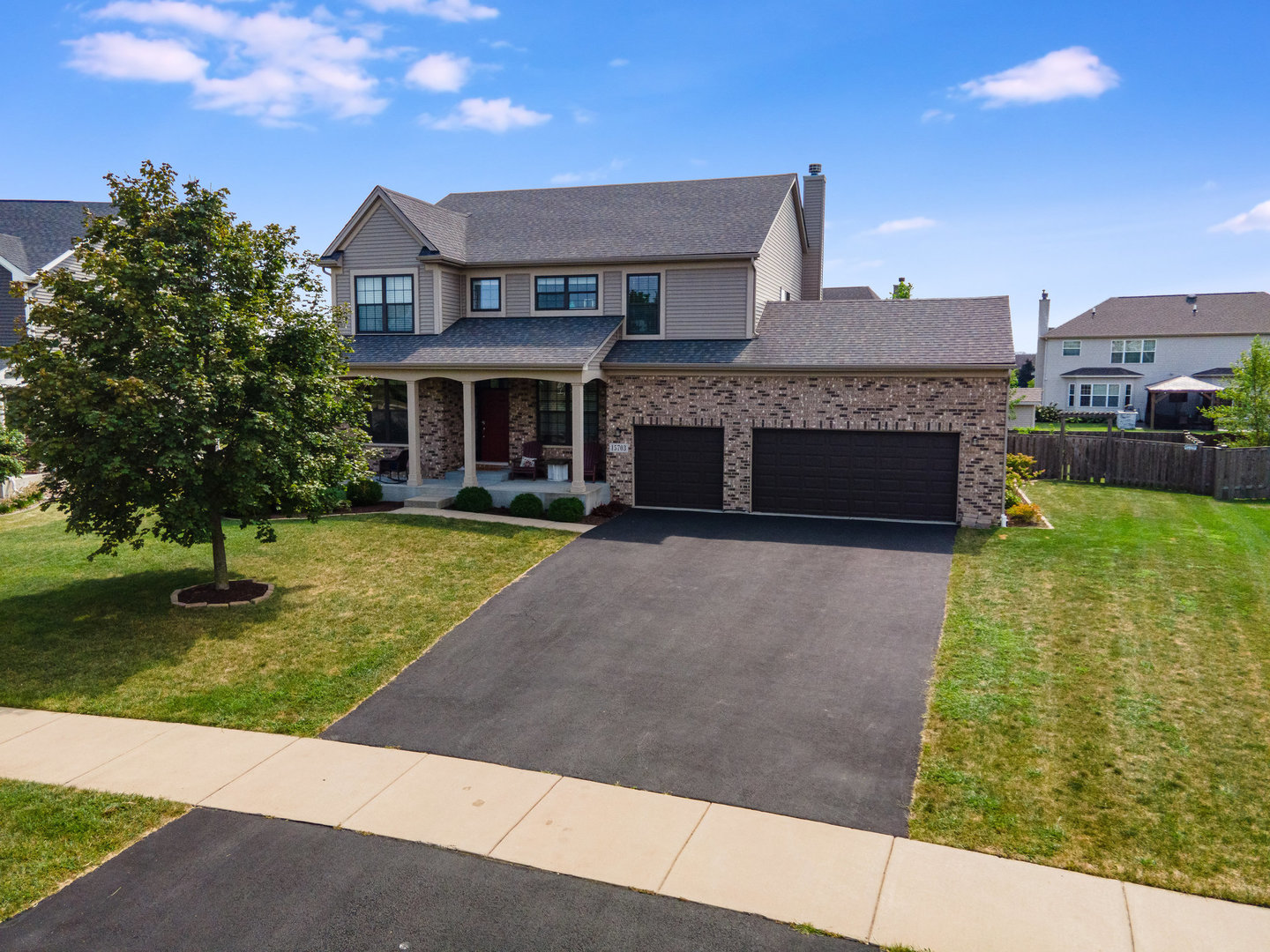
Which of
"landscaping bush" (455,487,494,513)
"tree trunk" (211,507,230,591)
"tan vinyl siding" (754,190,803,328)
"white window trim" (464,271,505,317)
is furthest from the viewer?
"white window trim" (464,271,505,317)

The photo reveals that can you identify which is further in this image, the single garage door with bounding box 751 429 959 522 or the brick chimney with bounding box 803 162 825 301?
the brick chimney with bounding box 803 162 825 301

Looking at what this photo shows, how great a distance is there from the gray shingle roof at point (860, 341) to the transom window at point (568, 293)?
162cm

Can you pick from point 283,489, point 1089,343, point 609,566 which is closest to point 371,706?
point 283,489

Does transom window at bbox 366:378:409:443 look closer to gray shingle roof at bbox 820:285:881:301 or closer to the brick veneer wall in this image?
the brick veneer wall

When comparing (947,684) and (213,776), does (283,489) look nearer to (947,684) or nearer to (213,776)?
(213,776)

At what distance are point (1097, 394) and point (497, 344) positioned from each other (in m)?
43.1

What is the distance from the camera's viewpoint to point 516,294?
882 inches

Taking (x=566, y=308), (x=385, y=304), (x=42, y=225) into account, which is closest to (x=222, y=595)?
(x=385, y=304)

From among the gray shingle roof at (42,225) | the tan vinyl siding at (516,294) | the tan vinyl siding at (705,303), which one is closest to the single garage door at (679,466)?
the tan vinyl siding at (705,303)

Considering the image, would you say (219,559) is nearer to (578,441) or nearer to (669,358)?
(578,441)

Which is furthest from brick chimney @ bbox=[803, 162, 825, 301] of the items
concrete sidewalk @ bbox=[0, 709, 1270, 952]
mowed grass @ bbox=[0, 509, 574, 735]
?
concrete sidewalk @ bbox=[0, 709, 1270, 952]

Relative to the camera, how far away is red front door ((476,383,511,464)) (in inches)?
878

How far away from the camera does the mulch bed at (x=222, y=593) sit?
12.8 m

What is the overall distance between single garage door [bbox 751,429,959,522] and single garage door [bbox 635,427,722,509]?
1027 millimetres
